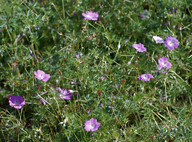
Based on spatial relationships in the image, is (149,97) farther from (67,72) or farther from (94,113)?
(67,72)

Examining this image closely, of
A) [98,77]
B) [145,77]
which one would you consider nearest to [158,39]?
[145,77]

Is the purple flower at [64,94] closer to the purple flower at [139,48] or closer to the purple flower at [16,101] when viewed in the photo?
the purple flower at [16,101]

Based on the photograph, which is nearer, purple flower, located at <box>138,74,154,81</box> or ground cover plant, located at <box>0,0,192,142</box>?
ground cover plant, located at <box>0,0,192,142</box>

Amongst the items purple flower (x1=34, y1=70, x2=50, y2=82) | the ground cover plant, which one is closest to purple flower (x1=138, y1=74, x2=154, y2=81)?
the ground cover plant

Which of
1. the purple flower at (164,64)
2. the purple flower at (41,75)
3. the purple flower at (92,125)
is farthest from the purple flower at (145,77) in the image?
the purple flower at (41,75)

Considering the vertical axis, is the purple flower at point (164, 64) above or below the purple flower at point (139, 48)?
below

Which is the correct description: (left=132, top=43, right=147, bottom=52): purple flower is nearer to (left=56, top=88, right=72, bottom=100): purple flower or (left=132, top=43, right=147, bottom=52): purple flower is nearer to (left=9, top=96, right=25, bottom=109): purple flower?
(left=56, top=88, right=72, bottom=100): purple flower

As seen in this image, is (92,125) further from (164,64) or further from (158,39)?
(158,39)

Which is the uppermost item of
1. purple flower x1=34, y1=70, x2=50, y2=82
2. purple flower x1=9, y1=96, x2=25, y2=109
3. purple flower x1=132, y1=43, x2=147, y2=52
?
purple flower x1=132, y1=43, x2=147, y2=52
